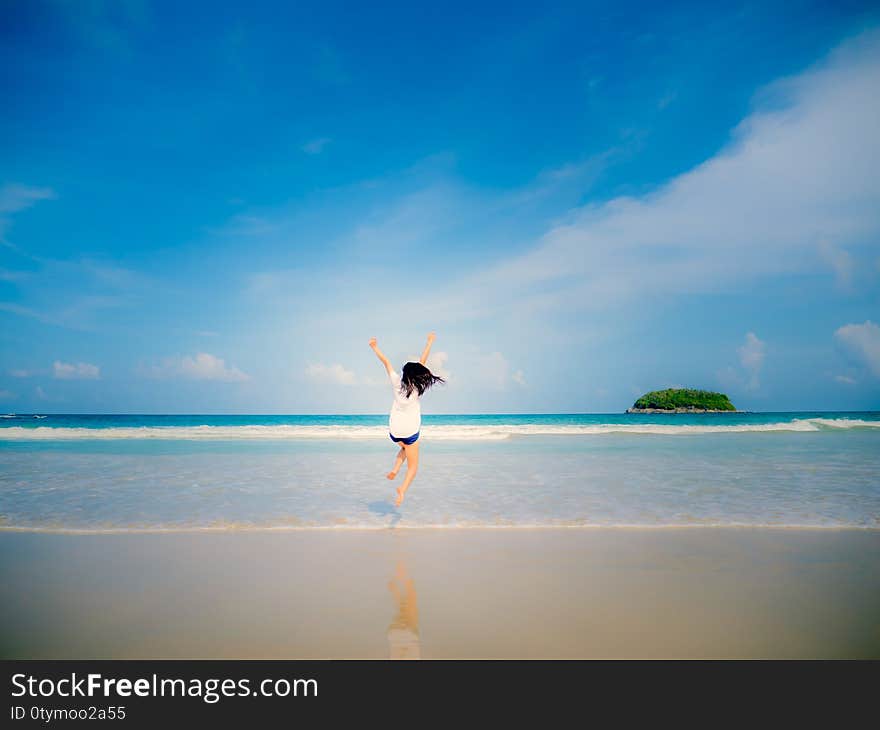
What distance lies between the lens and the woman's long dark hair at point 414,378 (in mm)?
6992

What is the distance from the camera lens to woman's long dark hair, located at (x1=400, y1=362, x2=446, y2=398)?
699 cm

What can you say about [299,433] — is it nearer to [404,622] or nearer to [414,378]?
[414,378]

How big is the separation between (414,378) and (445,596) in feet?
Result: 11.6

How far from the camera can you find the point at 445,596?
4008mm

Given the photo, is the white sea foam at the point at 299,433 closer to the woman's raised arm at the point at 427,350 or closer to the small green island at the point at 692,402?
the woman's raised arm at the point at 427,350

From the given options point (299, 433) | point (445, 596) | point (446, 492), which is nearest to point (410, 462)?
point (446, 492)

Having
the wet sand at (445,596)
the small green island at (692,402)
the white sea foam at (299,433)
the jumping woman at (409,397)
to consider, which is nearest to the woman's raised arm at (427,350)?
Answer: the jumping woman at (409,397)

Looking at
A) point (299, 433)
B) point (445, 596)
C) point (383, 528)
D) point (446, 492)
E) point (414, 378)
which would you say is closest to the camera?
point (445, 596)

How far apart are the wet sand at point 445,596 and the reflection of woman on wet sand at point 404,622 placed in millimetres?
16
